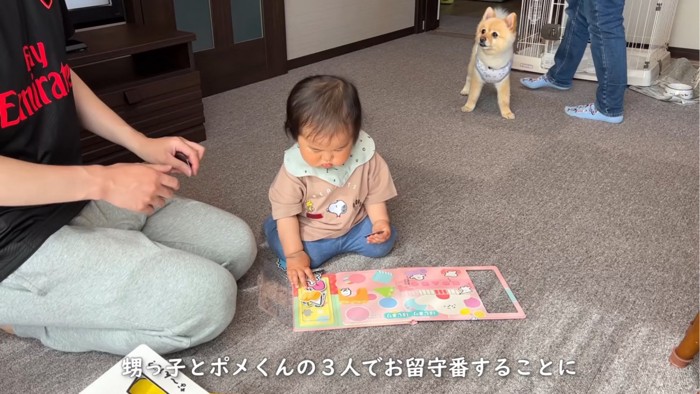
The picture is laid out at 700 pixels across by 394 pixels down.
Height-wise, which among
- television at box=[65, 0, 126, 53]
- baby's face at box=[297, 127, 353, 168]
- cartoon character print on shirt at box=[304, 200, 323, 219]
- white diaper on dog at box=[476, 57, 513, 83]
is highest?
television at box=[65, 0, 126, 53]

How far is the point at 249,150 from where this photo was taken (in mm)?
1883

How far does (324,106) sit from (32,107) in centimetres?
48

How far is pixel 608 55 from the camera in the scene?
2.11 metres

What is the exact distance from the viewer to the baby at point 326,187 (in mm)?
1074

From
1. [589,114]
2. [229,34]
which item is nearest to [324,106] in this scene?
[589,114]

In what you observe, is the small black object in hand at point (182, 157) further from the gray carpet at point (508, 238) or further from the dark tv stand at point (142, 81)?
the dark tv stand at point (142, 81)

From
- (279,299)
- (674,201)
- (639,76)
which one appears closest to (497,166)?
(674,201)

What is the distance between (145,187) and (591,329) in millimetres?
843

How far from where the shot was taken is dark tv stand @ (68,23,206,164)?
1.70 metres

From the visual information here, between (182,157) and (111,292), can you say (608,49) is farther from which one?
(111,292)

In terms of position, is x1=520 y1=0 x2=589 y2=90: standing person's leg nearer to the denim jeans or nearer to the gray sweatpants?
the denim jeans

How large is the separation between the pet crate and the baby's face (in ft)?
6.37

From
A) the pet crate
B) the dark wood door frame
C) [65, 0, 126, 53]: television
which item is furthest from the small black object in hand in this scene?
the dark wood door frame

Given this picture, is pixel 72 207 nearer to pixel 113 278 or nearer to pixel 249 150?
pixel 113 278
